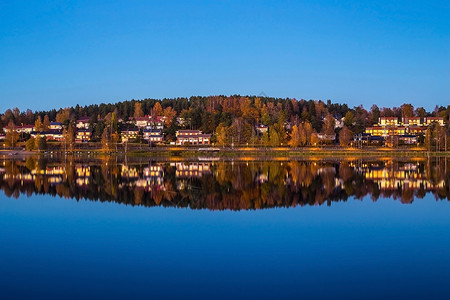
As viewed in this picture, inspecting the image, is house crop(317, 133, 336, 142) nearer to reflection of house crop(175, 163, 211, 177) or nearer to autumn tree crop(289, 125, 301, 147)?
autumn tree crop(289, 125, 301, 147)

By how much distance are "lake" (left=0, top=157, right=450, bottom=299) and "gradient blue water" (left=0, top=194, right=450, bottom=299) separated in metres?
0.02

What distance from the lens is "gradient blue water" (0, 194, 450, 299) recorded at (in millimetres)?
7512

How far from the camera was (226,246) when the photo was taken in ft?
33.8

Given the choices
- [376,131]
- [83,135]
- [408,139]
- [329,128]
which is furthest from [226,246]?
[376,131]

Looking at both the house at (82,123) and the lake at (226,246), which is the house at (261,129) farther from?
the lake at (226,246)

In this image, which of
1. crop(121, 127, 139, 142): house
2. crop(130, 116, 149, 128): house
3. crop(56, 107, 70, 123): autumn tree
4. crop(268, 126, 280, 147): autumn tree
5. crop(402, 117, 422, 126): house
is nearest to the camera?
crop(268, 126, 280, 147): autumn tree

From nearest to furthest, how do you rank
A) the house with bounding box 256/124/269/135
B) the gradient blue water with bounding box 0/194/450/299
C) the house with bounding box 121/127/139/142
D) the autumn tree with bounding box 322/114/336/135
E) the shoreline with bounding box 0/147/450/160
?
the gradient blue water with bounding box 0/194/450/299
the shoreline with bounding box 0/147/450/160
the autumn tree with bounding box 322/114/336/135
the house with bounding box 256/124/269/135
the house with bounding box 121/127/139/142

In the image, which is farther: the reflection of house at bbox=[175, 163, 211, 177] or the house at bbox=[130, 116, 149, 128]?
the house at bbox=[130, 116, 149, 128]

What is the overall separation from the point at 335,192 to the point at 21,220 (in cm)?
1244

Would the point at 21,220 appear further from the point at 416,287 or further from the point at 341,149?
the point at 341,149

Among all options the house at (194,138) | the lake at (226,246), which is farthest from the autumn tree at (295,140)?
the lake at (226,246)

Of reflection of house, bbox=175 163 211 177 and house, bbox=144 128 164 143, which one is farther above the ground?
house, bbox=144 128 164 143

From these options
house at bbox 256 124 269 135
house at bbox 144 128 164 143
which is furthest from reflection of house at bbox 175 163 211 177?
house at bbox 144 128 164 143

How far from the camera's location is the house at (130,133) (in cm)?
9812
